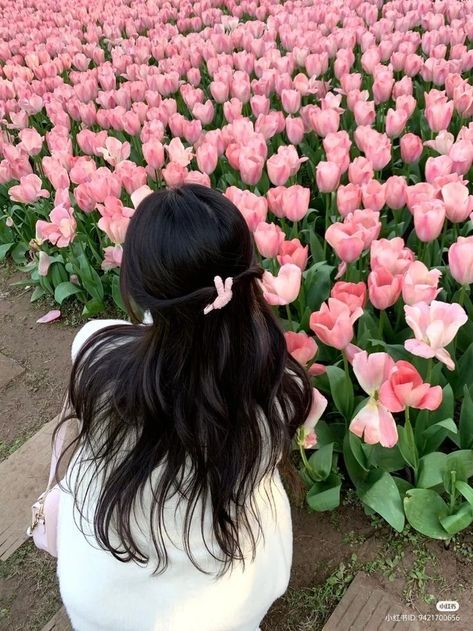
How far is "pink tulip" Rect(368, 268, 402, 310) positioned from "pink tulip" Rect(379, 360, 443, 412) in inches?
12.3

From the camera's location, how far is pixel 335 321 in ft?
5.01

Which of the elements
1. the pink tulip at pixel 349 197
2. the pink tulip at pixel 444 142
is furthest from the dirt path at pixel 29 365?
the pink tulip at pixel 444 142

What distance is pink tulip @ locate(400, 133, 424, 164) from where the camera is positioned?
2410 mm

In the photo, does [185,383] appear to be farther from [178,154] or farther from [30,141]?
[30,141]

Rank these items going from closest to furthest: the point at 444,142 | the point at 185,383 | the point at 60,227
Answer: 1. the point at 185,383
2. the point at 60,227
3. the point at 444,142

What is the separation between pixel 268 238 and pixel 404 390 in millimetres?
663

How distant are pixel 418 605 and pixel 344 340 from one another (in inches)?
28.7

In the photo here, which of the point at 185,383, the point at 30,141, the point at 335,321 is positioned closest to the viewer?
the point at 185,383

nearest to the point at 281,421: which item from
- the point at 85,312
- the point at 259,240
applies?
the point at 259,240

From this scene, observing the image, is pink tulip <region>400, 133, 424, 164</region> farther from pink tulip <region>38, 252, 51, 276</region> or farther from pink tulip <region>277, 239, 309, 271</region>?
pink tulip <region>38, 252, 51, 276</region>

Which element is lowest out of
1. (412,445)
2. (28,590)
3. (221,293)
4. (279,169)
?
(28,590)

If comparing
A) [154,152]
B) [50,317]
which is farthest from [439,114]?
[50,317]

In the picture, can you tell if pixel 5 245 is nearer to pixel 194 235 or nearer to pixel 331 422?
pixel 331 422

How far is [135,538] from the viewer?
46.4 inches
